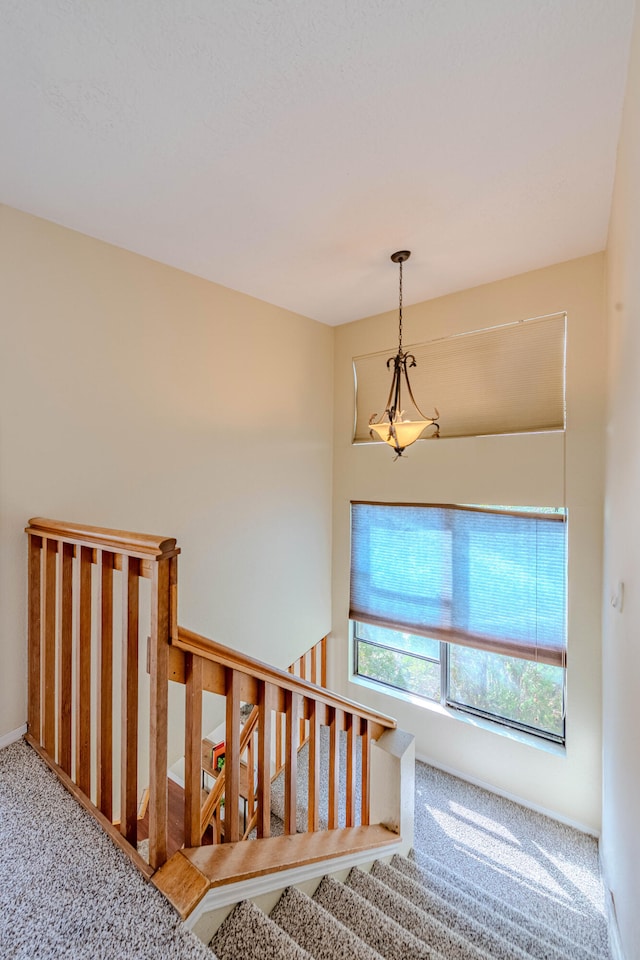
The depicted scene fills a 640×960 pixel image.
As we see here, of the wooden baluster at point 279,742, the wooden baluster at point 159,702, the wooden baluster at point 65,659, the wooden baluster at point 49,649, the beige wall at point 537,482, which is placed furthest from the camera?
the wooden baluster at point 279,742

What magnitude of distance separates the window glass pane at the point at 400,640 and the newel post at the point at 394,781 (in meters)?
1.60

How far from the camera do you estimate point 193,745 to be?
1.34 m

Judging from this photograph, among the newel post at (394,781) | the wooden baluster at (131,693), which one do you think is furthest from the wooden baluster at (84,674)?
the newel post at (394,781)

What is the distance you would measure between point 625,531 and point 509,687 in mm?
2141

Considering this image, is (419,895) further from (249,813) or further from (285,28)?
(285,28)

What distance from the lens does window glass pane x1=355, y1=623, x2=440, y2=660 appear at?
149 inches

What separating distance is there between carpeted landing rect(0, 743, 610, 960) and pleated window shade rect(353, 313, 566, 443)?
2841mm

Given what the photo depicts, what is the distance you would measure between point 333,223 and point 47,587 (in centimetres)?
238

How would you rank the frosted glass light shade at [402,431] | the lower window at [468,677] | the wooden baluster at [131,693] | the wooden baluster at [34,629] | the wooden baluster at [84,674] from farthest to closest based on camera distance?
the lower window at [468,677] → the frosted glass light shade at [402,431] → the wooden baluster at [34,629] → the wooden baluster at [84,674] → the wooden baluster at [131,693]

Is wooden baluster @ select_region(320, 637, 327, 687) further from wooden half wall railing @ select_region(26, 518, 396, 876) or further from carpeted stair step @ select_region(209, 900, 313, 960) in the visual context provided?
carpeted stair step @ select_region(209, 900, 313, 960)

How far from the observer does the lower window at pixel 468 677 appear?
323cm

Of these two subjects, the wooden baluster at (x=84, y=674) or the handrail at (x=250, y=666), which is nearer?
the handrail at (x=250, y=666)

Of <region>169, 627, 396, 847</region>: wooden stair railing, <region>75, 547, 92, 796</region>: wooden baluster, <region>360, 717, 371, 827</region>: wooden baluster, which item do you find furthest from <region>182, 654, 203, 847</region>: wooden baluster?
<region>360, 717, 371, 827</region>: wooden baluster

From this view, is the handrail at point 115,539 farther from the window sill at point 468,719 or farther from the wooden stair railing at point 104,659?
the window sill at point 468,719
